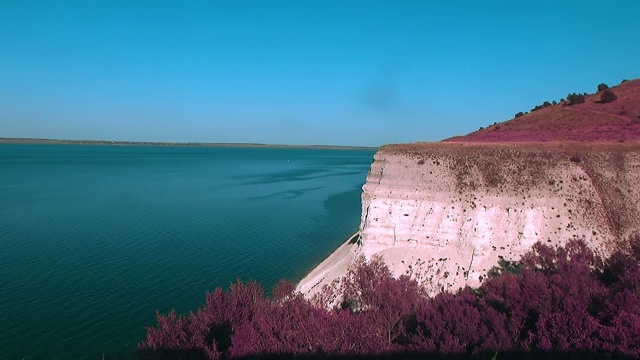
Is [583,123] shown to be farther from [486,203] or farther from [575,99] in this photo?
[486,203]

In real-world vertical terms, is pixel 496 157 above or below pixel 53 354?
above

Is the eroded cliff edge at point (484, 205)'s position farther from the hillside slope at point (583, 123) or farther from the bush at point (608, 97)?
the bush at point (608, 97)

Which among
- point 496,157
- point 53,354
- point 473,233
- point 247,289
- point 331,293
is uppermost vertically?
point 496,157

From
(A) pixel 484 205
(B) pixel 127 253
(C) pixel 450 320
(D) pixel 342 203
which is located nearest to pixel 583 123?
(A) pixel 484 205

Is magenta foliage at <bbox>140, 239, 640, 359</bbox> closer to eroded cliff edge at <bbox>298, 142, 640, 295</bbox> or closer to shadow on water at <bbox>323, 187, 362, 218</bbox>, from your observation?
eroded cliff edge at <bbox>298, 142, 640, 295</bbox>

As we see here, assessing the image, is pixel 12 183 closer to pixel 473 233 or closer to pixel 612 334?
pixel 473 233

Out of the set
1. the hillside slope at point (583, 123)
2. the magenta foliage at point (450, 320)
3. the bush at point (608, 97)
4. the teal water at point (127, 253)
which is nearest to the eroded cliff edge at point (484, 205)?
the magenta foliage at point (450, 320)

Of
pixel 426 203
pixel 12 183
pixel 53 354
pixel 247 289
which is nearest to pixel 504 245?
pixel 426 203
